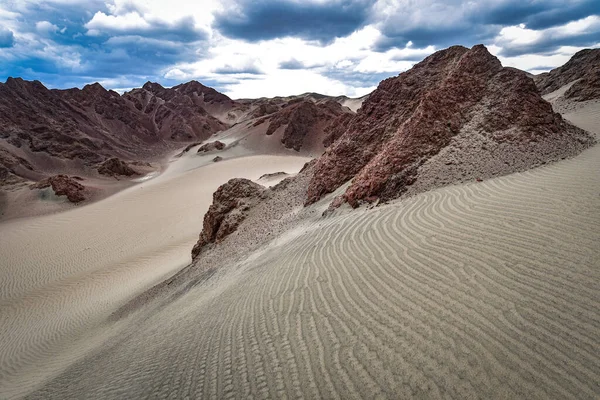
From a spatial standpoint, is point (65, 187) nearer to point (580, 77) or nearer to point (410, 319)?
point (410, 319)

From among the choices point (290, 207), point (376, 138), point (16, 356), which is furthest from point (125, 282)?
point (376, 138)

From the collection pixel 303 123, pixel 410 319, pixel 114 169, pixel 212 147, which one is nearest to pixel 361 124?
pixel 410 319

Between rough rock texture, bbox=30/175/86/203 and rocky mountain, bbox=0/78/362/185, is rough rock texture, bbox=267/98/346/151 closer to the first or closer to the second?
rocky mountain, bbox=0/78/362/185

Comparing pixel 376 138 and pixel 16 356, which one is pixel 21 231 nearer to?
pixel 16 356

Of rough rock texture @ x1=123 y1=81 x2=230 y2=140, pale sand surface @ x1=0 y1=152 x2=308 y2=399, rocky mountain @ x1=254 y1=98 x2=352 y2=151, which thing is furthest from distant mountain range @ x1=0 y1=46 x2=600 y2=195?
pale sand surface @ x1=0 y1=152 x2=308 y2=399

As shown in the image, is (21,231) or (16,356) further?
(21,231)
